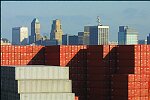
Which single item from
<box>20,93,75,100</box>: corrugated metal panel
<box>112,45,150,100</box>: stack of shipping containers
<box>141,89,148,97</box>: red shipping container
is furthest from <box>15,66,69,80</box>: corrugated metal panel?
<box>141,89,148,97</box>: red shipping container

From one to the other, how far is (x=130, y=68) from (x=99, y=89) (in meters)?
6.30

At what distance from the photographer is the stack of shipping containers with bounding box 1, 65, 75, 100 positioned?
7300 centimetres

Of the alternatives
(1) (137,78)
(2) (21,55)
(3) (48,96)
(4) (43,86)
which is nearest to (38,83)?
(4) (43,86)

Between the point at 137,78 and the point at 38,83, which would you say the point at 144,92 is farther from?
the point at 38,83

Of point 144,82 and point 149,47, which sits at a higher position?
point 149,47

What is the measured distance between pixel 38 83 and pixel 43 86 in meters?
0.81

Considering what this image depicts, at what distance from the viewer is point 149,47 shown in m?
84.4

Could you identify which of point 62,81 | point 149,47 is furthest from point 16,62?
point 149,47

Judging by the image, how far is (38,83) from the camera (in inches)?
2921

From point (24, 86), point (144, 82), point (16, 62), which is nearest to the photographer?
point (24, 86)

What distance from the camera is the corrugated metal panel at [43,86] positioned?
73000mm

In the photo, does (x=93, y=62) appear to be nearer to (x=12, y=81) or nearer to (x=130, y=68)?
(x=130, y=68)

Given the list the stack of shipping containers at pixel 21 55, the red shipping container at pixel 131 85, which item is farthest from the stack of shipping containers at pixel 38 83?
the stack of shipping containers at pixel 21 55

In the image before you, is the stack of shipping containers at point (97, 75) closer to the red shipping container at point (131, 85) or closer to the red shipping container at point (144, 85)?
the red shipping container at point (131, 85)
